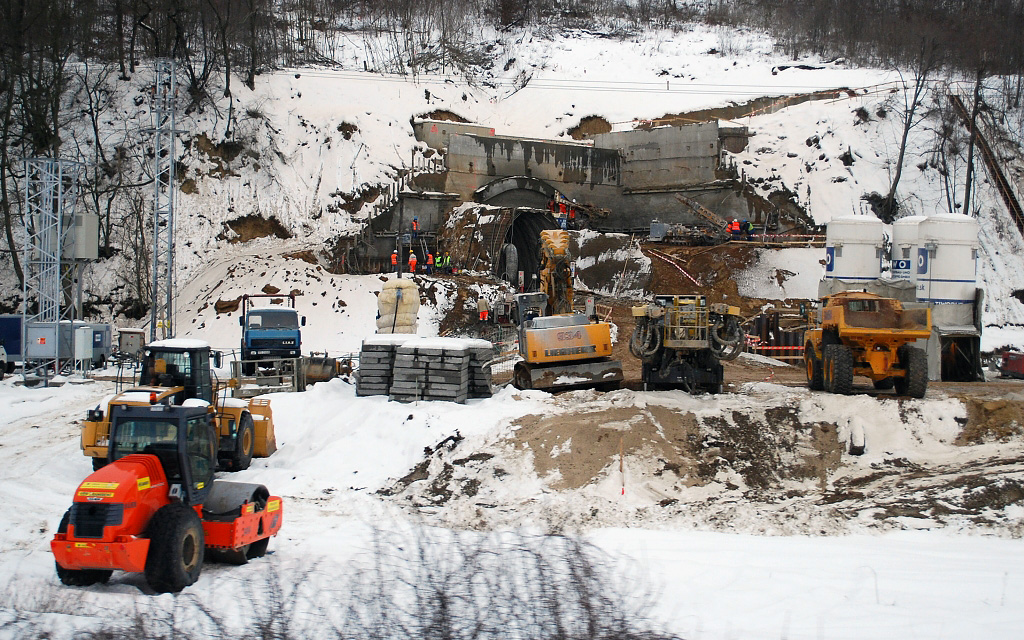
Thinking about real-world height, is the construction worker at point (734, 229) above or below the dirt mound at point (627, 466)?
above

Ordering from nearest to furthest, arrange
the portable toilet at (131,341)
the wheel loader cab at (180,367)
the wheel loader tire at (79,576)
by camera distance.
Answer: the wheel loader tire at (79,576)
the wheel loader cab at (180,367)
the portable toilet at (131,341)

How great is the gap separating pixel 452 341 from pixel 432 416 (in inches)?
73.8

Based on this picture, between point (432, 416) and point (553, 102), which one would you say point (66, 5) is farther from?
point (432, 416)

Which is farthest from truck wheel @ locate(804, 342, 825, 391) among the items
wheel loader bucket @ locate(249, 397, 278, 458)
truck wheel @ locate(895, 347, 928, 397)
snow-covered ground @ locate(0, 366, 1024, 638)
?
wheel loader bucket @ locate(249, 397, 278, 458)

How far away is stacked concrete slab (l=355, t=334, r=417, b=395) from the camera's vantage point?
16703mm

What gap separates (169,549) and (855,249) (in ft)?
75.3

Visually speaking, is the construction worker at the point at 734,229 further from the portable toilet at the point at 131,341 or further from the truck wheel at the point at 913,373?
the portable toilet at the point at 131,341

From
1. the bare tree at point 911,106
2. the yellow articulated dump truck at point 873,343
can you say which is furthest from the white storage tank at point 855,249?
the bare tree at point 911,106

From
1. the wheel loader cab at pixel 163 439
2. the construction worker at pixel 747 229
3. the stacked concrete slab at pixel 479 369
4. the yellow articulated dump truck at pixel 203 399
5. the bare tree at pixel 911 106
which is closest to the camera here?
the wheel loader cab at pixel 163 439

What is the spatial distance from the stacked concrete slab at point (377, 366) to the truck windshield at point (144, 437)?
780 centimetres

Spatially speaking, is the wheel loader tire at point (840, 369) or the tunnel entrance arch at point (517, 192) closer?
the wheel loader tire at point (840, 369)

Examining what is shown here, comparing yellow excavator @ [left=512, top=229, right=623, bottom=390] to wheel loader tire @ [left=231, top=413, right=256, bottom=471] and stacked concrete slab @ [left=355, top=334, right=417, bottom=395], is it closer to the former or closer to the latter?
stacked concrete slab @ [left=355, top=334, right=417, bottom=395]

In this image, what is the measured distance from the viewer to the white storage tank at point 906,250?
2514 centimetres

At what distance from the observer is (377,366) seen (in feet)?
54.9
